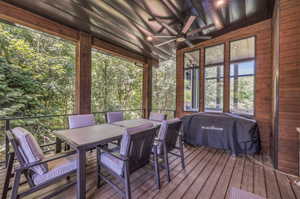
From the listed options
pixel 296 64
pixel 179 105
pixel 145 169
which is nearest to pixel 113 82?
pixel 179 105

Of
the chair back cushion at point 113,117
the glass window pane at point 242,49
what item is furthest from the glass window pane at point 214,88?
the chair back cushion at point 113,117

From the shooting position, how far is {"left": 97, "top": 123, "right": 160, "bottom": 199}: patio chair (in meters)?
1.51

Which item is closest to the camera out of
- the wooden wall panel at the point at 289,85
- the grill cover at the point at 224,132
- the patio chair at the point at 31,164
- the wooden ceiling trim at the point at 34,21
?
the patio chair at the point at 31,164

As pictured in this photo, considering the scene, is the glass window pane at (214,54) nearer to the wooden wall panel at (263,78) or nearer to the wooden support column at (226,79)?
the wooden support column at (226,79)

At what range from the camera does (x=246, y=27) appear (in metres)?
3.76

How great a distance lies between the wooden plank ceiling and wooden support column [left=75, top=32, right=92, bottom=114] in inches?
13.0

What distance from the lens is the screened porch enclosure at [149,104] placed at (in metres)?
1.75

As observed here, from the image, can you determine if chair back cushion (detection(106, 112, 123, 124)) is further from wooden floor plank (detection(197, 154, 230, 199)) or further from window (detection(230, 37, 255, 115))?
window (detection(230, 37, 255, 115))

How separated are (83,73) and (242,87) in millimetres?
4667

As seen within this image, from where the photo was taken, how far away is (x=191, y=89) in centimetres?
523

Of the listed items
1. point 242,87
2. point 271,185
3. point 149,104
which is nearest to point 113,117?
point 149,104

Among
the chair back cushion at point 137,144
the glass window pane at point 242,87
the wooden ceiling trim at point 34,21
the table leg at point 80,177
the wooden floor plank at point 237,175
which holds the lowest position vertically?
the wooden floor plank at point 237,175

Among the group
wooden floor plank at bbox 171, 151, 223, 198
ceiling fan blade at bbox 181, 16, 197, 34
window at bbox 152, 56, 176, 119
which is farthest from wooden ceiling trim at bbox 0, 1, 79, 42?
window at bbox 152, 56, 176, 119

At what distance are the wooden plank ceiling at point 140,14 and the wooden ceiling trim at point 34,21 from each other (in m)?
0.09
